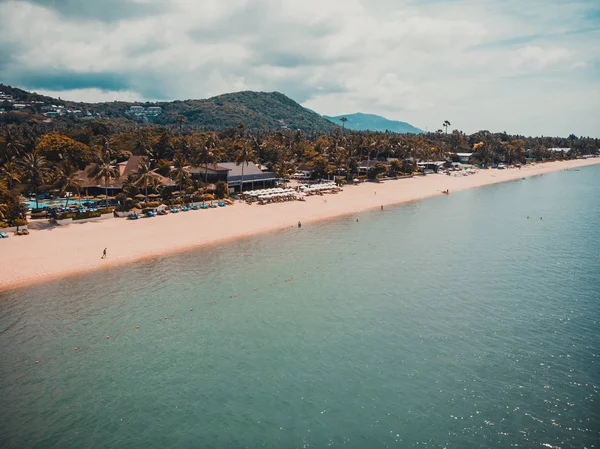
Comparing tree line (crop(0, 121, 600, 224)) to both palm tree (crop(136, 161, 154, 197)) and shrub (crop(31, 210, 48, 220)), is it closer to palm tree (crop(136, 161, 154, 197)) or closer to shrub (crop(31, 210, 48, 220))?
palm tree (crop(136, 161, 154, 197))

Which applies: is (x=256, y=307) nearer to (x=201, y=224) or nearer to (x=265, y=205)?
(x=201, y=224)

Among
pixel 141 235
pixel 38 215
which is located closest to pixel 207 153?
pixel 141 235

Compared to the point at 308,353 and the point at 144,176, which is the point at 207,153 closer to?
the point at 144,176

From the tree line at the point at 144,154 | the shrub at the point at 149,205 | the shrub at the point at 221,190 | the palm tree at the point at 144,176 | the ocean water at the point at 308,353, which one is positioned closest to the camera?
the ocean water at the point at 308,353

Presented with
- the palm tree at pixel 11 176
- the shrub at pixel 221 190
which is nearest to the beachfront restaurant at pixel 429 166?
the shrub at pixel 221 190

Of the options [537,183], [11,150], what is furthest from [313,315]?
[537,183]

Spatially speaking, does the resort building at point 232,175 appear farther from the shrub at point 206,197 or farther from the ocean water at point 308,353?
the ocean water at point 308,353

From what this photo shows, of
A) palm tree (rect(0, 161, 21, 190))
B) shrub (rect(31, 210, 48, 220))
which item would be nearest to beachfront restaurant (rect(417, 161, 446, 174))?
shrub (rect(31, 210, 48, 220))
